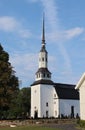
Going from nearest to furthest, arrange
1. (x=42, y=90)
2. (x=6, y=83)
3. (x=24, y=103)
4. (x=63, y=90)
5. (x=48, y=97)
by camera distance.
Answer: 1. (x=6, y=83)
2. (x=42, y=90)
3. (x=48, y=97)
4. (x=63, y=90)
5. (x=24, y=103)

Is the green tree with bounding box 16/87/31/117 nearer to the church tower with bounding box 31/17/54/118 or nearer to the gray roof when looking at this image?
the church tower with bounding box 31/17/54/118

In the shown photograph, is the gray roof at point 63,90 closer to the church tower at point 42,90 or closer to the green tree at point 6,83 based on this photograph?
the church tower at point 42,90

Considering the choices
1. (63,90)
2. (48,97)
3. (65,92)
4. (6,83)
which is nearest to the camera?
(6,83)

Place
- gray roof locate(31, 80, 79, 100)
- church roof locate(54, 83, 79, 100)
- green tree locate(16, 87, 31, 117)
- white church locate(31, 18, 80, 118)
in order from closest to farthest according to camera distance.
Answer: white church locate(31, 18, 80, 118) → gray roof locate(31, 80, 79, 100) → church roof locate(54, 83, 79, 100) → green tree locate(16, 87, 31, 117)

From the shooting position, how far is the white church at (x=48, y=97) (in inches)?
3954

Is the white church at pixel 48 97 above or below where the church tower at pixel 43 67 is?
below

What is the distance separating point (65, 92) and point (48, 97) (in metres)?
6.17

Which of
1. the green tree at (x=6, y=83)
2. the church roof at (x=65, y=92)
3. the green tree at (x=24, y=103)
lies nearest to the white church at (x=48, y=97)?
the church roof at (x=65, y=92)

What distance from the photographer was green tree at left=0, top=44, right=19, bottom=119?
2360 inches

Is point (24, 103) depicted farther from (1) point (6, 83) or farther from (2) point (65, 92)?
(1) point (6, 83)

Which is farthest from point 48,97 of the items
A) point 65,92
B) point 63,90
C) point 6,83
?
point 6,83

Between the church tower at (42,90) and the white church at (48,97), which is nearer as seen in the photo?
the church tower at (42,90)

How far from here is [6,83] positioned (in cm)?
6106

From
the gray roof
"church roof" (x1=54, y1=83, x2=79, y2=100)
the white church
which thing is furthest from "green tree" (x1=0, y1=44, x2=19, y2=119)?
"church roof" (x1=54, y1=83, x2=79, y2=100)
